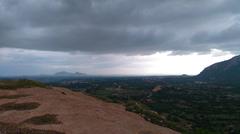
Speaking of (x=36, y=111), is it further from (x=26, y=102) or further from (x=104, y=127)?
(x=104, y=127)

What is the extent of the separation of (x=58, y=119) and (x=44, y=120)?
5.42ft

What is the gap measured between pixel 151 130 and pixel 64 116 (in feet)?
35.5

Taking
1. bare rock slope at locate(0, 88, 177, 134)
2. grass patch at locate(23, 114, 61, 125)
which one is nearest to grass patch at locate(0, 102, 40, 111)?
bare rock slope at locate(0, 88, 177, 134)

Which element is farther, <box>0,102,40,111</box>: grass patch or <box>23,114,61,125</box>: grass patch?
<box>0,102,40,111</box>: grass patch

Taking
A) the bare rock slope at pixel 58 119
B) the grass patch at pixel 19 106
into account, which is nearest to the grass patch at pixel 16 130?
the bare rock slope at pixel 58 119

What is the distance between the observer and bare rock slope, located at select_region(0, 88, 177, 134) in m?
36.1

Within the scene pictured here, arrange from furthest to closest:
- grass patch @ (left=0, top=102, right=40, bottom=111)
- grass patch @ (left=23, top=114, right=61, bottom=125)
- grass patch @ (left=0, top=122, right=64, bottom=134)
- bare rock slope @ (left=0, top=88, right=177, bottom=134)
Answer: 1. grass patch @ (left=0, top=102, right=40, bottom=111)
2. grass patch @ (left=23, top=114, right=61, bottom=125)
3. bare rock slope @ (left=0, top=88, right=177, bottom=134)
4. grass patch @ (left=0, top=122, right=64, bottom=134)

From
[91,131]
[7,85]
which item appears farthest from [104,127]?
[7,85]

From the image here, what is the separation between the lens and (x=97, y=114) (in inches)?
1764

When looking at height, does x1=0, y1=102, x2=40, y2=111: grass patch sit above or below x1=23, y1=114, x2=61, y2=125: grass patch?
above

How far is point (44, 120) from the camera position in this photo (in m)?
40.5

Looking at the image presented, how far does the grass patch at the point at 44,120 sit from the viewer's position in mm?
39525

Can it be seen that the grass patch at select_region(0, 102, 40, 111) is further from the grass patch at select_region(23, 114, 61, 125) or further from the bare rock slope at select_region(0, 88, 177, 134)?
the grass patch at select_region(23, 114, 61, 125)

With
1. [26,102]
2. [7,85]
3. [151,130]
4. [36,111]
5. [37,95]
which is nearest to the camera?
[151,130]
